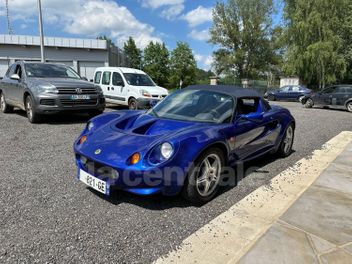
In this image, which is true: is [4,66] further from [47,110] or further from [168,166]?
[168,166]

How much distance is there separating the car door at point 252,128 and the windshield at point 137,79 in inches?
289

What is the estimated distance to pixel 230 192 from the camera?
377cm

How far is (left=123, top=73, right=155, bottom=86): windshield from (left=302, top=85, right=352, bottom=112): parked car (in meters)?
10.1

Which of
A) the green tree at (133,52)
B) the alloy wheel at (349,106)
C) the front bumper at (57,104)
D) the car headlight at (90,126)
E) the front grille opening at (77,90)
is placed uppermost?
the green tree at (133,52)

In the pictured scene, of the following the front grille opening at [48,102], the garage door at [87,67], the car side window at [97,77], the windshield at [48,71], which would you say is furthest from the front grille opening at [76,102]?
the garage door at [87,67]

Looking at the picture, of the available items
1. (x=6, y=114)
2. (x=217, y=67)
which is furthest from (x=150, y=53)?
(x=6, y=114)

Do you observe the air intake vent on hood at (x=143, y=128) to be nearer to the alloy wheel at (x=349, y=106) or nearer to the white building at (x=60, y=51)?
the alloy wheel at (x=349, y=106)

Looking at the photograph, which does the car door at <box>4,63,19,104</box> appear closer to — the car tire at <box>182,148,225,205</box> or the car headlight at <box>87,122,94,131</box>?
the car headlight at <box>87,122,94,131</box>

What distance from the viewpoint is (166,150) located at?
9.83 ft

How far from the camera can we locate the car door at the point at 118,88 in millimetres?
11250

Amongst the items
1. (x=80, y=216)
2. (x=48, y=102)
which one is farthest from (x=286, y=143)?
(x=48, y=102)

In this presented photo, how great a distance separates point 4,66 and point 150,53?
104 feet

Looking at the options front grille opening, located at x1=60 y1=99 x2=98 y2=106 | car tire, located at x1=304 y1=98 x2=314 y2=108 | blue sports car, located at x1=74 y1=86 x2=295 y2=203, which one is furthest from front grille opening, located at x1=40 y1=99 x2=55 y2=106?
car tire, located at x1=304 y1=98 x2=314 y2=108

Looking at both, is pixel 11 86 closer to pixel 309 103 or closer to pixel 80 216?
pixel 80 216
